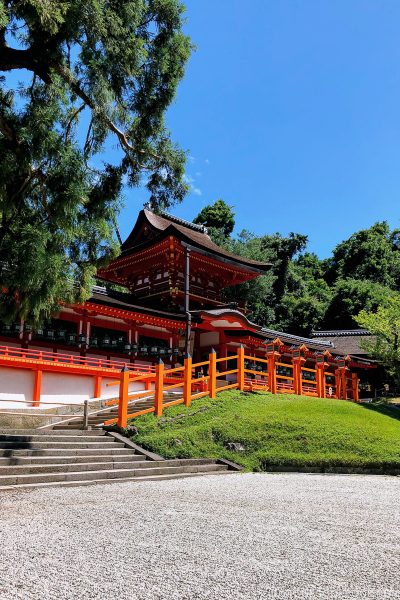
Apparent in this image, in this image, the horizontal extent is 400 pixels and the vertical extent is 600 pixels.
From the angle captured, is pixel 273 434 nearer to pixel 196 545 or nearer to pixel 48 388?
pixel 48 388

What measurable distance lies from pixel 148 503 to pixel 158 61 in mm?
8149

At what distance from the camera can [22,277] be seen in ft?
26.0

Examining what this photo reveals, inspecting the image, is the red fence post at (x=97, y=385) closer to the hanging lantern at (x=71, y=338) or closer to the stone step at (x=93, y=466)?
the hanging lantern at (x=71, y=338)

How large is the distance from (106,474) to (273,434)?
15.2ft

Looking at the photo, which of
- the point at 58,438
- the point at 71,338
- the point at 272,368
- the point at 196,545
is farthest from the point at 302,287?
the point at 196,545

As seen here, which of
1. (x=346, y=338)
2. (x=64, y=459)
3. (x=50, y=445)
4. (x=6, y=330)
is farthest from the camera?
(x=346, y=338)

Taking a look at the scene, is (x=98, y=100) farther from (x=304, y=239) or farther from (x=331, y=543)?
(x=304, y=239)

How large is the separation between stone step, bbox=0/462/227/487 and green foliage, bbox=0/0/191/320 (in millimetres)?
2822

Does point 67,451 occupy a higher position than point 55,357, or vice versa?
point 55,357

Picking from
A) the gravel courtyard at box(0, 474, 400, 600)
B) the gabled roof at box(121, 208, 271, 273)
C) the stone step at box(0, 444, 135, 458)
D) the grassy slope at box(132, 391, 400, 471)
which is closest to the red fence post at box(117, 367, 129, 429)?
the grassy slope at box(132, 391, 400, 471)

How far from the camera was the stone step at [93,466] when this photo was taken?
791 cm

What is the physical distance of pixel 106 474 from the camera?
28.1ft

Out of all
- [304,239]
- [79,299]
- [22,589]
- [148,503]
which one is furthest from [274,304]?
[22,589]

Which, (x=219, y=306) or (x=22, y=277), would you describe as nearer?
(x=22, y=277)
